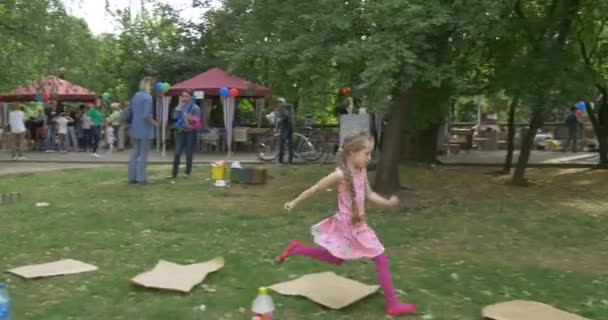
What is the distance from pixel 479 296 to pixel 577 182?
10505 mm

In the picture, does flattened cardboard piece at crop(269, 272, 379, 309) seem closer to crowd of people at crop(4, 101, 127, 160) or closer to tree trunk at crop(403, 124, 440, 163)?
tree trunk at crop(403, 124, 440, 163)

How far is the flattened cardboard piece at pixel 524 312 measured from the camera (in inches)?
198

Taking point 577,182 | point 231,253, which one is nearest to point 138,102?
point 231,253

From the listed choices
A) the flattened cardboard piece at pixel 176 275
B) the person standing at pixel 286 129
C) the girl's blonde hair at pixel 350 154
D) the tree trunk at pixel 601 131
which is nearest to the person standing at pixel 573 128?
the tree trunk at pixel 601 131

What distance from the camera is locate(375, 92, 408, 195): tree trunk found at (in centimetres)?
1155

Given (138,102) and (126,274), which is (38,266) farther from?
(138,102)

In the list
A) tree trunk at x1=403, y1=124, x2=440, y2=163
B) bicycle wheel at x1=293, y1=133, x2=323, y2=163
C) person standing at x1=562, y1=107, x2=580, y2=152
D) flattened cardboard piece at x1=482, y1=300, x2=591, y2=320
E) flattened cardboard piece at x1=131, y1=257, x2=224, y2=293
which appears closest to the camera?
flattened cardboard piece at x1=482, y1=300, x2=591, y2=320

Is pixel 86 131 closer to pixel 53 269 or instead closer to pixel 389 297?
pixel 53 269

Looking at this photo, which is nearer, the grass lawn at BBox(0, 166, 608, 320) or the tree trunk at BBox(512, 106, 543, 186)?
the grass lawn at BBox(0, 166, 608, 320)

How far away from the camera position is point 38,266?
636 cm

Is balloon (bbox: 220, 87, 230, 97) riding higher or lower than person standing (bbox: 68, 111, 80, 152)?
higher

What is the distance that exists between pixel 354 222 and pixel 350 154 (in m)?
0.52

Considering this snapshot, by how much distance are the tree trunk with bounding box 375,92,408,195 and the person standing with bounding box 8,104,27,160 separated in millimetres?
11939

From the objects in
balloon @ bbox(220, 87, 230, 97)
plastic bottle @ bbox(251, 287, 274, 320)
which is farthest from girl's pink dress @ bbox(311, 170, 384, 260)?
balloon @ bbox(220, 87, 230, 97)
